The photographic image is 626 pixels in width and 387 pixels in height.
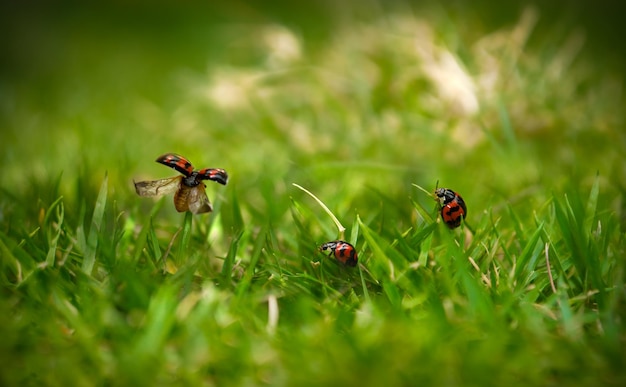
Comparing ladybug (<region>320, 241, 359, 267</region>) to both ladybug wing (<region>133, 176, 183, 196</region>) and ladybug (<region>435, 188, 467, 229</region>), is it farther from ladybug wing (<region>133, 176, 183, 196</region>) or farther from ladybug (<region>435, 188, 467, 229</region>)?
ladybug wing (<region>133, 176, 183, 196</region>)

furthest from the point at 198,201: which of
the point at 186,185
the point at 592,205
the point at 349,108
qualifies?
the point at 349,108

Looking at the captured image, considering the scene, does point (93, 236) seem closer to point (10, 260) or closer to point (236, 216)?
point (10, 260)

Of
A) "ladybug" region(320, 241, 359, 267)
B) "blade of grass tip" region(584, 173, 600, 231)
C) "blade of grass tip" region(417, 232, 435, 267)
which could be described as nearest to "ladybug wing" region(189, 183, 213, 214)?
"ladybug" region(320, 241, 359, 267)

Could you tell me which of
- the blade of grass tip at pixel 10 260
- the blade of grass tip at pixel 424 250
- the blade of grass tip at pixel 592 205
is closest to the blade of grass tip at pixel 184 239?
the blade of grass tip at pixel 10 260

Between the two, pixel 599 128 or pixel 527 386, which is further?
pixel 599 128

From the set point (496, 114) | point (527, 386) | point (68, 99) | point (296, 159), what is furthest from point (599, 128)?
point (68, 99)

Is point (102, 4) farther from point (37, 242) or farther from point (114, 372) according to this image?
point (114, 372)

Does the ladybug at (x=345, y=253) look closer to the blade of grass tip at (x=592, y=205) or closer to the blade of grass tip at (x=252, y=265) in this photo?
the blade of grass tip at (x=252, y=265)
